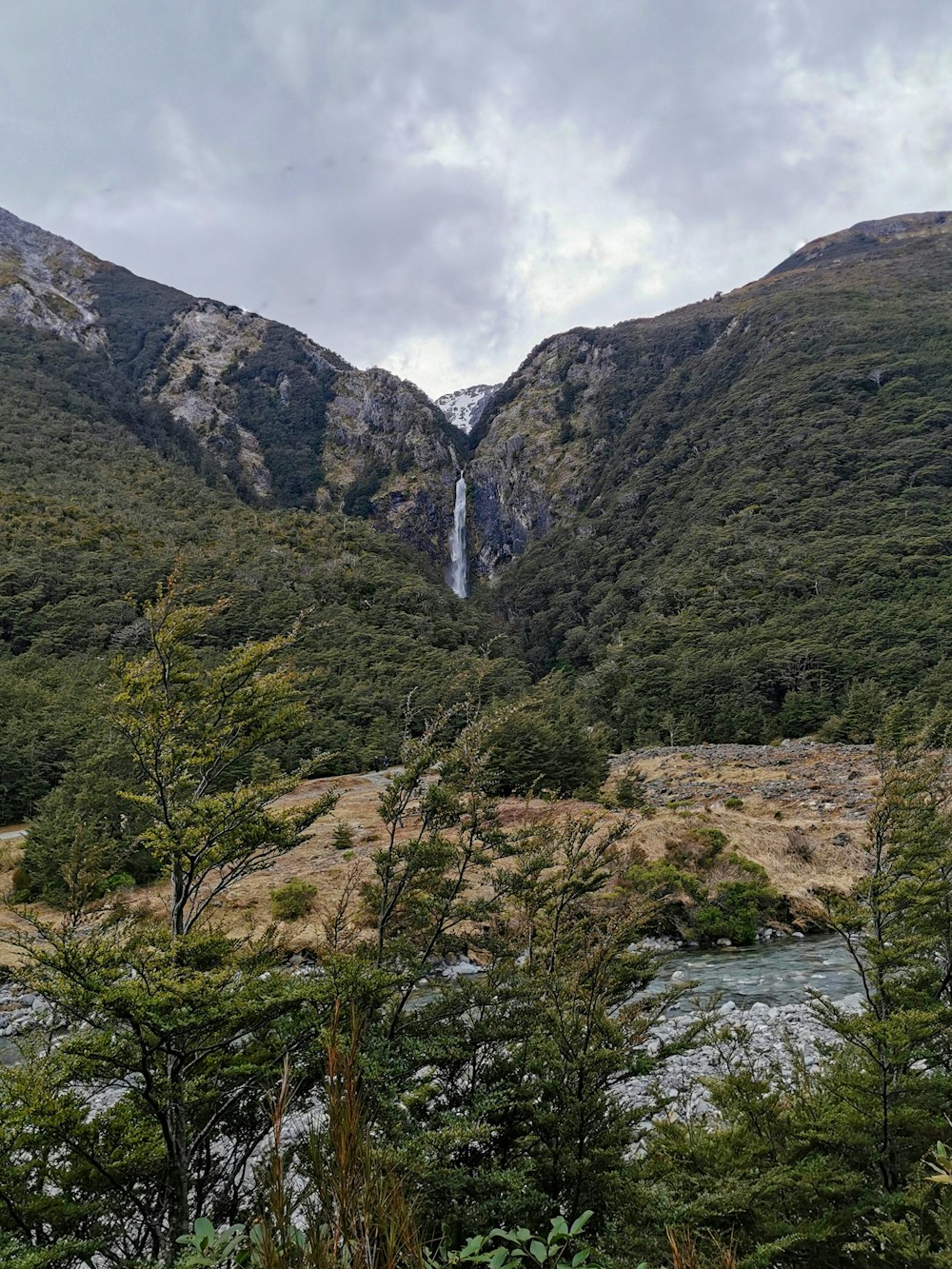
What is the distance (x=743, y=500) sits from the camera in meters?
71.6

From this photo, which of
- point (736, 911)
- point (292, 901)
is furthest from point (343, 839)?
point (736, 911)

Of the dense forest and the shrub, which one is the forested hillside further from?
the shrub

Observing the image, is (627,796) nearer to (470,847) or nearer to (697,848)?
(697,848)

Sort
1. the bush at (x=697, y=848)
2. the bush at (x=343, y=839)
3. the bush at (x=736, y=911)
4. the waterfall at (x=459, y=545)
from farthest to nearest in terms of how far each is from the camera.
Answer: the waterfall at (x=459, y=545)
the bush at (x=343, y=839)
the bush at (x=697, y=848)
the bush at (x=736, y=911)

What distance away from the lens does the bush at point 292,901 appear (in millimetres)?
14297

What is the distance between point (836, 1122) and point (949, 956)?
91.1 inches

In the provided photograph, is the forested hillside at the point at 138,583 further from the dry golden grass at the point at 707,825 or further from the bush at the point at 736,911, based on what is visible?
the bush at the point at 736,911

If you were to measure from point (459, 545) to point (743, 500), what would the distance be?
6274 centimetres

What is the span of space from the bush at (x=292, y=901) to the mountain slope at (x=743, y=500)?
33158 millimetres

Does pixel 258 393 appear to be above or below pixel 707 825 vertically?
above

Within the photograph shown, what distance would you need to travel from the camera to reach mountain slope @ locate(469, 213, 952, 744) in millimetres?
45875

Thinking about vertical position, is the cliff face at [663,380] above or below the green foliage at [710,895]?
above

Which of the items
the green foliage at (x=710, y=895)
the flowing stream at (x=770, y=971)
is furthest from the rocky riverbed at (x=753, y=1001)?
the green foliage at (x=710, y=895)

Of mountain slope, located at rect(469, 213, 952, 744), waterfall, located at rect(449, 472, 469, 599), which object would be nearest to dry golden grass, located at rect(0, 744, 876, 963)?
mountain slope, located at rect(469, 213, 952, 744)
